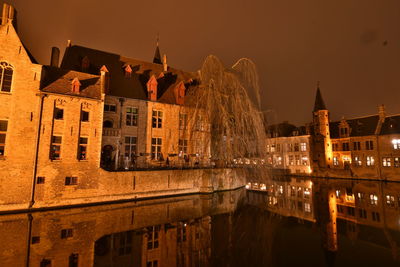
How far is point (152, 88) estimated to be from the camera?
21.3 meters

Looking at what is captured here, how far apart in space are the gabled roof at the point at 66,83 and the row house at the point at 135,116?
111 inches

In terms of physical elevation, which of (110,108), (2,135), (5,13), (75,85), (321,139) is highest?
(5,13)

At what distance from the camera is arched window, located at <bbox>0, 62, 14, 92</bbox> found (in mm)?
13078

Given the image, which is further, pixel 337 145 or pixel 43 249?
pixel 337 145

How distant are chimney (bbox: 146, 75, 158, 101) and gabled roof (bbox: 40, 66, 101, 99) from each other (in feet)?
17.4

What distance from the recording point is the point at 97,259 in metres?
6.95

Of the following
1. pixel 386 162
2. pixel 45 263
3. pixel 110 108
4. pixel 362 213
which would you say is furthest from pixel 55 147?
pixel 386 162

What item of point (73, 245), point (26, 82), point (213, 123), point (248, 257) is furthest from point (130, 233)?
point (26, 82)

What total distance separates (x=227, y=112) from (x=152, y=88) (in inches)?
373

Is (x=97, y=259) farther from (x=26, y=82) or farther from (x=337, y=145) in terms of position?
(x=337, y=145)

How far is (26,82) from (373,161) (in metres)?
41.3

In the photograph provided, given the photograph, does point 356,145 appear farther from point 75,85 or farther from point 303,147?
point 75,85

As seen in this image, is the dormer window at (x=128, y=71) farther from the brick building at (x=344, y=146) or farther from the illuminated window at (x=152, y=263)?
the illuminated window at (x=152, y=263)

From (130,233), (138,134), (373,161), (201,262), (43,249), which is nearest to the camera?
(201,262)
